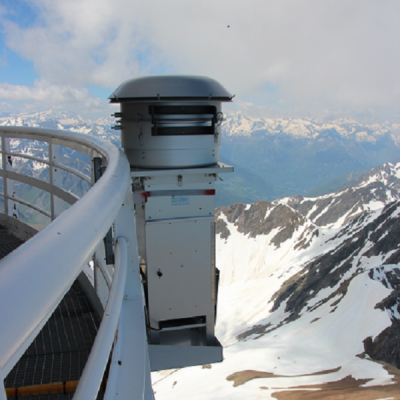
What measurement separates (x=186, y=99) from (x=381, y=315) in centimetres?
5734

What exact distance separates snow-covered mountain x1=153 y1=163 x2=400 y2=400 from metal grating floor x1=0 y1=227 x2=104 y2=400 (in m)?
36.0

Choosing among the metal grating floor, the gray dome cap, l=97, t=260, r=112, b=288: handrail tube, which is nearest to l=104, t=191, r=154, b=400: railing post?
l=97, t=260, r=112, b=288: handrail tube

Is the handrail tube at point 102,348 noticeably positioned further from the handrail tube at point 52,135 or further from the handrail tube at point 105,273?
the handrail tube at point 52,135

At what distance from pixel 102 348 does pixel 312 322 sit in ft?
213

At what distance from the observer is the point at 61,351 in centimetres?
273

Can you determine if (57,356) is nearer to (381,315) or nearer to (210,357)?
(210,357)

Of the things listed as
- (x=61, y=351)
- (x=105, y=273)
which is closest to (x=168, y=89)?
(x=105, y=273)

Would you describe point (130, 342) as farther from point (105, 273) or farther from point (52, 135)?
point (52, 135)

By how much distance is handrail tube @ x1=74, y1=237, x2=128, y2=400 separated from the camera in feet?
3.03

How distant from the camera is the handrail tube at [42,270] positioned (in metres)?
0.57

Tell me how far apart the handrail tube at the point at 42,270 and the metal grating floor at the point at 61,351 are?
1.70 metres

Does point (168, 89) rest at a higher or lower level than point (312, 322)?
higher

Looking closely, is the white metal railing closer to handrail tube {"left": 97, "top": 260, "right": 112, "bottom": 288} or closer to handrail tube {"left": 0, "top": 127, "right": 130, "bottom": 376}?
handrail tube {"left": 0, "top": 127, "right": 130, "bottom": 376}

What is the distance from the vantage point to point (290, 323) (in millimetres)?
63000
